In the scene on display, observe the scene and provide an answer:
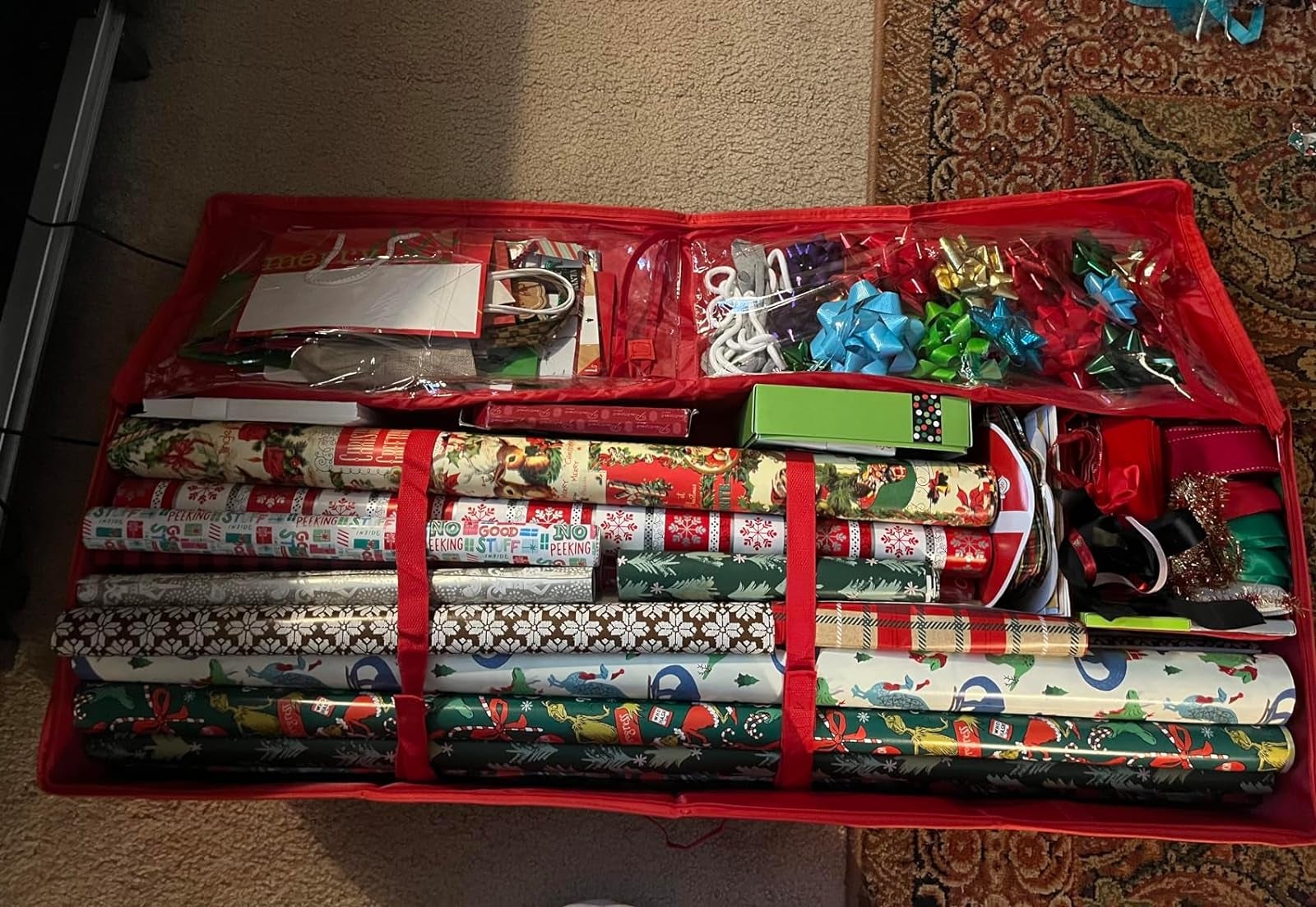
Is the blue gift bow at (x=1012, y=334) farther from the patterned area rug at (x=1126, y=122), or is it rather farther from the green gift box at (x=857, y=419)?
the patterned area rug at (x=1126, y=122)

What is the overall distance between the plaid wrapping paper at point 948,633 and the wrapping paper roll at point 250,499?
0.52 m

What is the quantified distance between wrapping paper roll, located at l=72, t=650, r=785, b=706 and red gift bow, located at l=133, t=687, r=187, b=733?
0.02 metres

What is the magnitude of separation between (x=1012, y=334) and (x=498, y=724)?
29.9 inches

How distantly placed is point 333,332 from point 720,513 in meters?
0.51

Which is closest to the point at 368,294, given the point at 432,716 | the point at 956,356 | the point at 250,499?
the point at 250,499

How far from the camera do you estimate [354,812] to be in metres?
1.15

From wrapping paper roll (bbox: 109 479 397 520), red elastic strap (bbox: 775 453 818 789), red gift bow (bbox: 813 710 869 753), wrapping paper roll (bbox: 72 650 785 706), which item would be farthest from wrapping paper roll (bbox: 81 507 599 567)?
red gift bow (bbox: 813 710 869 753)

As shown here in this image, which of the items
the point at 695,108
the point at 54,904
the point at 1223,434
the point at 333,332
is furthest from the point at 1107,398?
the point at 54,904

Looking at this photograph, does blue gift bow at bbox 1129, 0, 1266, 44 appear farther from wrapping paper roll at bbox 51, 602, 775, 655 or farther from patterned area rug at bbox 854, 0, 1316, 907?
wrapping paper roll at bbox 51, 602, 775, 655

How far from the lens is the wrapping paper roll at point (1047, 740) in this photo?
96cm

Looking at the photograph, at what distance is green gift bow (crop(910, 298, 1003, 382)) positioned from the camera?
1.03 m

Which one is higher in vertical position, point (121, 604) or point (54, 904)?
point (121, 604)

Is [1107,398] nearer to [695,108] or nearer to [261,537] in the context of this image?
[695,108]

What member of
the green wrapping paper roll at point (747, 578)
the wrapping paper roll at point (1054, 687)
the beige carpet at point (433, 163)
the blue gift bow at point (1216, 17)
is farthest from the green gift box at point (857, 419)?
the blue gift bow at point (1216, 17)
